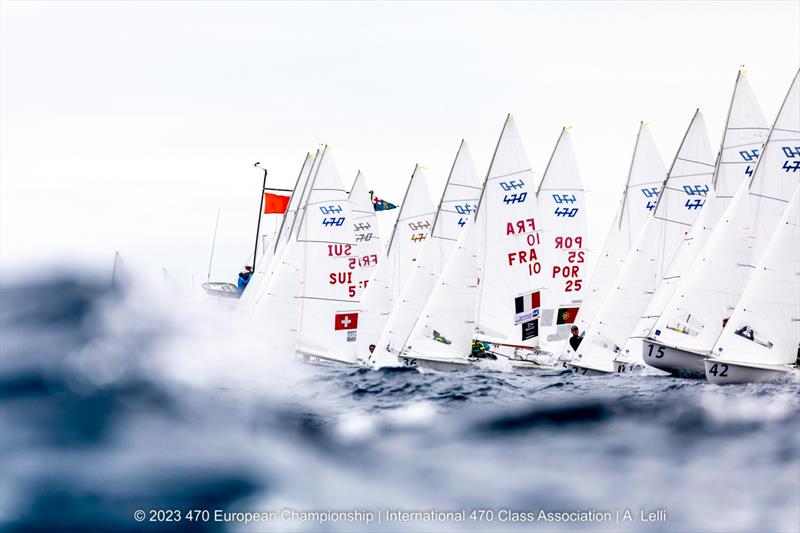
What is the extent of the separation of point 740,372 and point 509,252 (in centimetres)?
1285

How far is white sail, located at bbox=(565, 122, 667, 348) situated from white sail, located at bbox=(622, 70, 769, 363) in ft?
18.8

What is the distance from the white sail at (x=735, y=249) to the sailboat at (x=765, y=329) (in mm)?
2556

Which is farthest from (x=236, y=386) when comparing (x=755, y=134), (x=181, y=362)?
(x=755, y=134)

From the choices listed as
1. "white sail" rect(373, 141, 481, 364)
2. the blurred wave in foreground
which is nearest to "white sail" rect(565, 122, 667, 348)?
"white sail" rect(373, 141, 481, 364)

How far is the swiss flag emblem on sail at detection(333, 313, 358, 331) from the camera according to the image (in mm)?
37688

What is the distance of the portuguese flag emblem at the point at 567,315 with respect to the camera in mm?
42062

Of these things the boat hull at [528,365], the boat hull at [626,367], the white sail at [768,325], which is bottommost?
the boat hull at [528,365]

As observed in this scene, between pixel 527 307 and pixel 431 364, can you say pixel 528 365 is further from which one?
pixel 431 364

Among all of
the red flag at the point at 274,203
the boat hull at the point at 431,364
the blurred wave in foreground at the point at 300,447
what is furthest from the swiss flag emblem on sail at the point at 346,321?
the blurred wave in foreground at the point at 300,447

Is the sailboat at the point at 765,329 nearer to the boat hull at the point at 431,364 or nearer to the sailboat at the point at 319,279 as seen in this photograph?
the boat hull at the point at 431,364

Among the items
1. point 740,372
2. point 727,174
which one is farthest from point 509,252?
point 740,372

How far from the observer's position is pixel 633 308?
120ft

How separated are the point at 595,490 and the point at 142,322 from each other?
10936mm

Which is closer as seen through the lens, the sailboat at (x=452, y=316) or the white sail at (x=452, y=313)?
the sailboat at (x=452, y=316)
